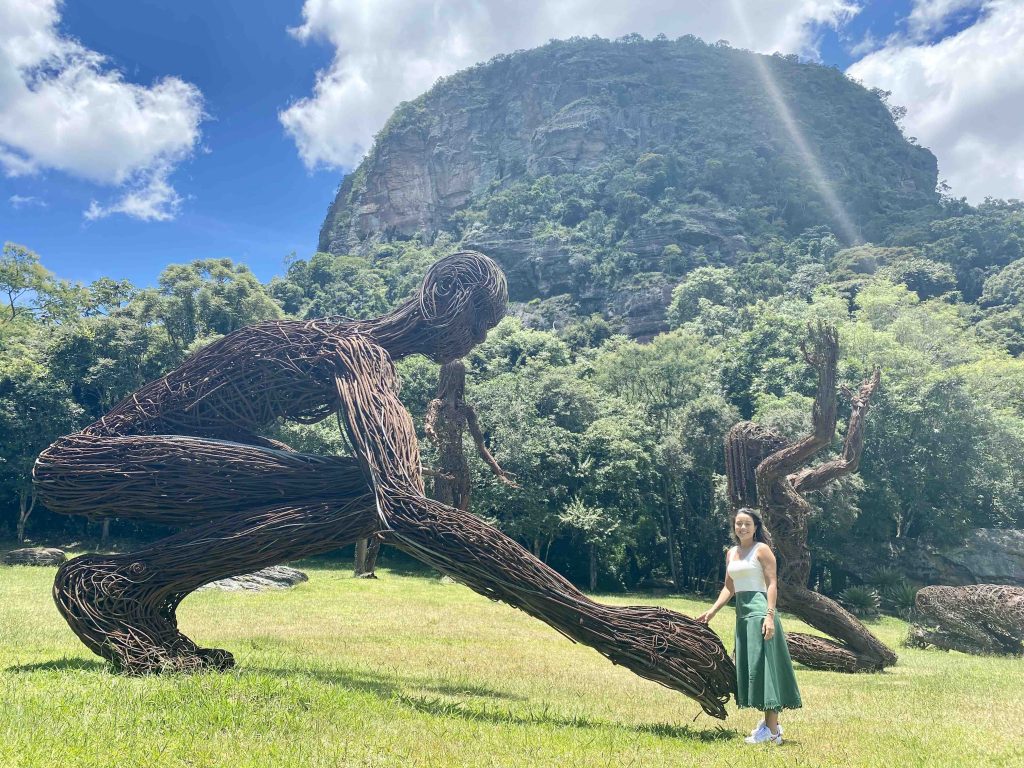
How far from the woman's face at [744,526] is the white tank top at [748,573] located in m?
0.10

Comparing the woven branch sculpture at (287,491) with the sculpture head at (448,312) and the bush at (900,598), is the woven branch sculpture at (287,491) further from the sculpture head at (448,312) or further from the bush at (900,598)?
the bush at (900,598)

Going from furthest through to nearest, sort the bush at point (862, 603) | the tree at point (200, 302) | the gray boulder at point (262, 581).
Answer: the tree at point (200, 302)
the bush at point (862, 603)
the gray boulder at point (262, 581)

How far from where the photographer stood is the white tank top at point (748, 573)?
4445 millimetres

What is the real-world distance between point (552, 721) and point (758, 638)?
→ 5.11 feet

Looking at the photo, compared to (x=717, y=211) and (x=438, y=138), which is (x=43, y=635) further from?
(x=438, y=138)

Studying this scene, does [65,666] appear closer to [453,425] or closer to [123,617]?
[123,617]

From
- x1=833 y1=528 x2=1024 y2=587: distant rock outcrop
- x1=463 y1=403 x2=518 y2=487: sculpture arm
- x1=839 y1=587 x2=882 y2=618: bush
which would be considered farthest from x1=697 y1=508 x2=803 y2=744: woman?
x1=833 y1=528 x2=1024 y2=587: distant rock outcrop

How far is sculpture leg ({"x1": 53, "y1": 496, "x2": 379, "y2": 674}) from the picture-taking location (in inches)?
214

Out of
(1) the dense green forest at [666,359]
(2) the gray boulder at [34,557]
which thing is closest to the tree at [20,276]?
(1) the dense green forest at [666,359]

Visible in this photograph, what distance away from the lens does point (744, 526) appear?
448cm

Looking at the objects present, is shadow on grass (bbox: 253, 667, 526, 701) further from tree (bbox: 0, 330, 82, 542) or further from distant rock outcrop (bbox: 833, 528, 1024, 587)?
tree (bbox: 0, 330, 82, 542)

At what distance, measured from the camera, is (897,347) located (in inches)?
917

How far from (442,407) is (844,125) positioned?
322 feet

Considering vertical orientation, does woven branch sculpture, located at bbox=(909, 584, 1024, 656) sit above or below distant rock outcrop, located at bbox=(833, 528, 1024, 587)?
below
